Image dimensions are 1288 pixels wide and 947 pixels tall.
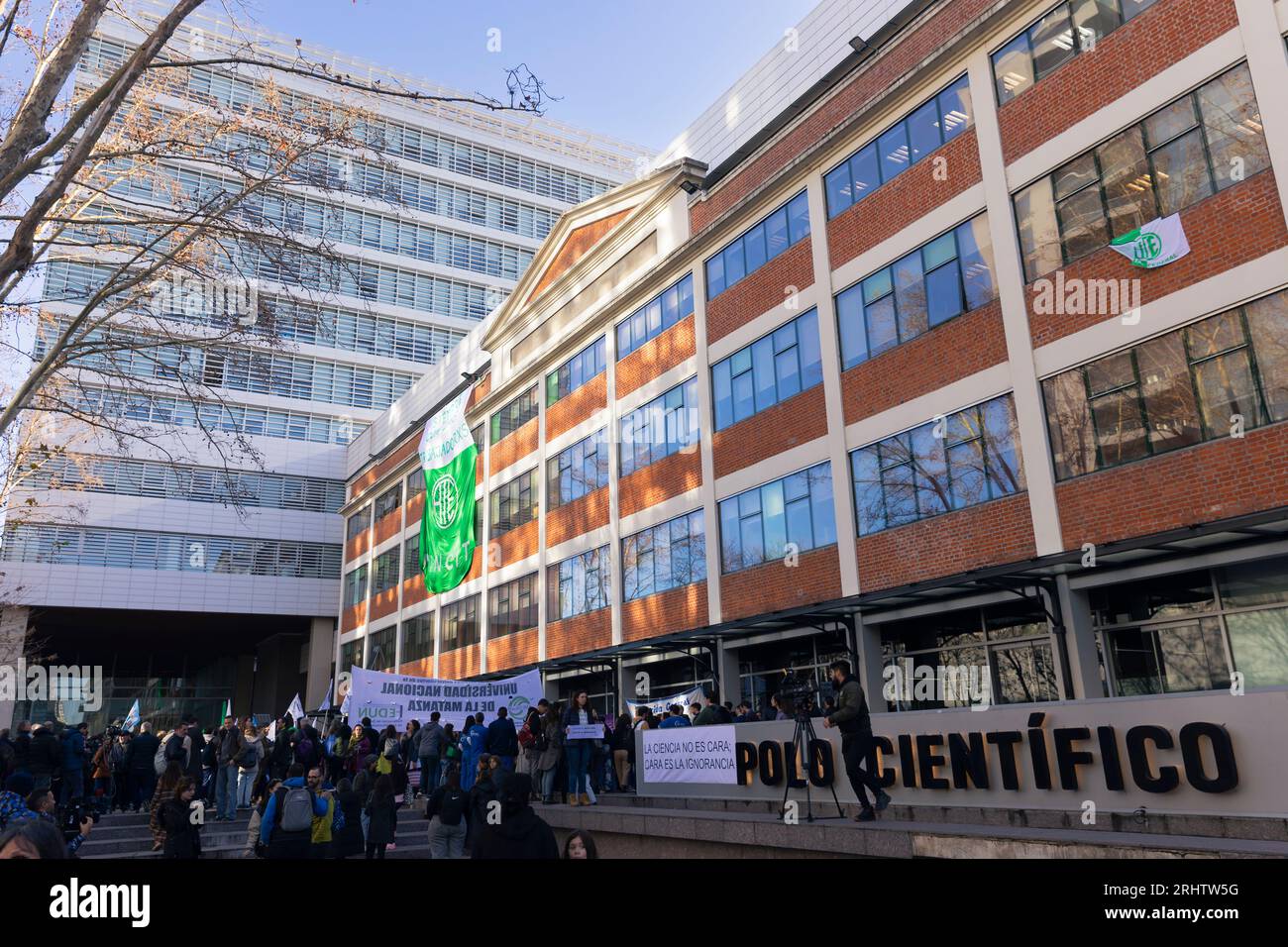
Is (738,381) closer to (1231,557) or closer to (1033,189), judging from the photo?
(1033,189)

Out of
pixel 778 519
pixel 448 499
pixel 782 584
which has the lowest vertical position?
pixel 782 584

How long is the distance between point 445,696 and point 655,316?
44.3 feet

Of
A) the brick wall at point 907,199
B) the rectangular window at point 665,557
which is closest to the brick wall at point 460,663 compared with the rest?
the rectangular window at point 665,557

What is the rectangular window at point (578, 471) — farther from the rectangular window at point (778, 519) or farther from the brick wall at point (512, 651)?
the rectangular window at point (778, 519)

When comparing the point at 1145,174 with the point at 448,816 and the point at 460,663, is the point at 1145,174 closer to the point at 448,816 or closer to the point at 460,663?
the point at 448,816

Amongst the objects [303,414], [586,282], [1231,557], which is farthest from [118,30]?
[1231,557]

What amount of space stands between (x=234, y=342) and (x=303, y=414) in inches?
1557

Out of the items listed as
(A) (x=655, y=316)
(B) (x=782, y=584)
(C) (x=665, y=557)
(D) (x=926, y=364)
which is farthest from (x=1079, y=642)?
(A) (x=655, y=316)

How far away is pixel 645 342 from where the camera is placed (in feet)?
97.2

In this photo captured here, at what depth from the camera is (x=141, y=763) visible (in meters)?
20.2

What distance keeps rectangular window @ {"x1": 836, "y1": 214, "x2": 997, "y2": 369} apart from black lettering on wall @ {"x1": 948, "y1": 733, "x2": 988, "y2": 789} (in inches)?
398

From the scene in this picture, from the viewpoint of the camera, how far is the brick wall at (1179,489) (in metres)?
13.7

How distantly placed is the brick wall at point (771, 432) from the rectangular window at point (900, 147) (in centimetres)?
467
